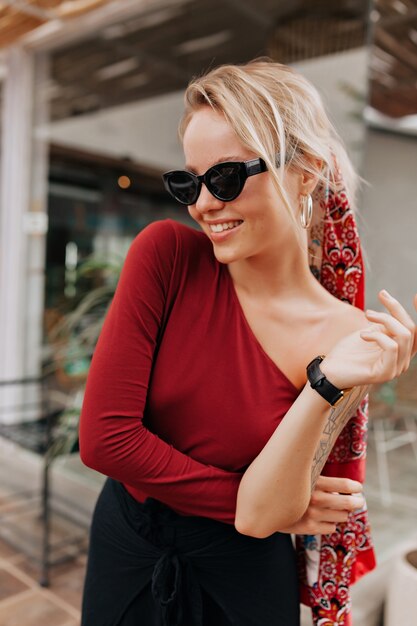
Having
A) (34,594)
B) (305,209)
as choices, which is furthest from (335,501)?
(34,594)

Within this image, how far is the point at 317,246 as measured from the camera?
1.19 m

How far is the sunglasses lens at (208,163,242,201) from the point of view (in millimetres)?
919

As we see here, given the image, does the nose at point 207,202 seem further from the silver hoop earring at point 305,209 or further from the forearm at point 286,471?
the forearm at point 286,471

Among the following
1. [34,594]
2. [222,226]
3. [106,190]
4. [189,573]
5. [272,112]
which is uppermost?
[106,190]

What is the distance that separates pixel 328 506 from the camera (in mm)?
1045

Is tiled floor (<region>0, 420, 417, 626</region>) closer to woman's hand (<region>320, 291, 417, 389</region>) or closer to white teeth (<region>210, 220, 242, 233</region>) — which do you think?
woman's hand (<region>320, 291, 417, 389</region>)

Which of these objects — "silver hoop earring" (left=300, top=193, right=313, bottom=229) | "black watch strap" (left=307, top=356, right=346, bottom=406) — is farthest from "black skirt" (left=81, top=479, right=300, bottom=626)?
"silver hoop earring" (left=300, top=193, right=313, bottom=229)

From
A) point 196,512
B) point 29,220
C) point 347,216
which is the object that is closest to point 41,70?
point 29,220

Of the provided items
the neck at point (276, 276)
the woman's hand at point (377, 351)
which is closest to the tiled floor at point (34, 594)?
the neck at point (276, 276)

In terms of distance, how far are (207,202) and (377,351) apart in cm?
37

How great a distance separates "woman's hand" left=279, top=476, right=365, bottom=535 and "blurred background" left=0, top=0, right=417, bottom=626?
0.74 metres

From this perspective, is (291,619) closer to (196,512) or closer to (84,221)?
(196,512)

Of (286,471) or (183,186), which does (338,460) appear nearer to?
(286,471)

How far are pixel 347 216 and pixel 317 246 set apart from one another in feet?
0.28
